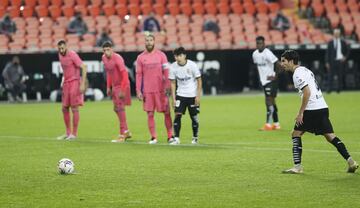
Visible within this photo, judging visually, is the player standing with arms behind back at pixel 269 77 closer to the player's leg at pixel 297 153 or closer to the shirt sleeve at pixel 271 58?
the shirt sleeve at pixel 271 58

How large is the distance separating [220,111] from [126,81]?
8837 millimetres

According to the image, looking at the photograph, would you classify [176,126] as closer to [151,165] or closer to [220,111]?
[151,165]

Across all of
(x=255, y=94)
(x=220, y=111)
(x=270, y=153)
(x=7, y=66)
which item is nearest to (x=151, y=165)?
(x=270, y=153)

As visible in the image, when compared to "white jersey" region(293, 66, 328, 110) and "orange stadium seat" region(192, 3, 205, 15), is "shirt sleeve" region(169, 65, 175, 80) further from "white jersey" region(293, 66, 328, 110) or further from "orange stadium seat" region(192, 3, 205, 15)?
"orange stadium seat" region(192, 3, 205, 15)

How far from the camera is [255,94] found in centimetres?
3703

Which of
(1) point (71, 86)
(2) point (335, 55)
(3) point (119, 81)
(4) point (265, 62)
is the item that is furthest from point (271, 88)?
(2) point (335, 55)

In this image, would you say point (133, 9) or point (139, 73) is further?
point (133, 9)

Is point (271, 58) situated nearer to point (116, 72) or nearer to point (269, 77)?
point (269, 77)

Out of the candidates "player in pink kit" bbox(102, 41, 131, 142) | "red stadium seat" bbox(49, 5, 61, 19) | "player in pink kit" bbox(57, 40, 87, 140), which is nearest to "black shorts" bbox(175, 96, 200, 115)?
"player in pink kit" bbox(102, 41, 131, 142)

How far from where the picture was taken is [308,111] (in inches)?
539

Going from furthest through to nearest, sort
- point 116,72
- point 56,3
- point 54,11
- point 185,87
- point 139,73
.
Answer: point 56,3, point 54,11, point 116,72, point 139,73, point 185,87

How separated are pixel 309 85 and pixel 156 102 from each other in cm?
601

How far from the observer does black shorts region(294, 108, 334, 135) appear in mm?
13656

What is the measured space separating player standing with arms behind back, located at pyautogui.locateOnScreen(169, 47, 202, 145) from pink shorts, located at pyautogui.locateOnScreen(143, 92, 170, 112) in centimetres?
35
